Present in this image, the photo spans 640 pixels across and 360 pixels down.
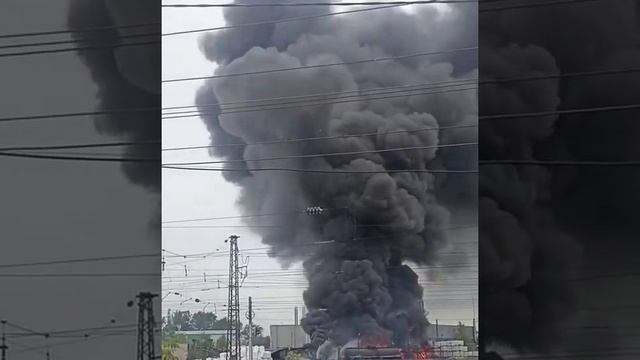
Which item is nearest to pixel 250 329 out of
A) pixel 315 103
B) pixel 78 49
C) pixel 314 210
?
pixel 314 210

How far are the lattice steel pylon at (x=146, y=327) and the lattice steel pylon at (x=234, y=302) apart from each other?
26cm

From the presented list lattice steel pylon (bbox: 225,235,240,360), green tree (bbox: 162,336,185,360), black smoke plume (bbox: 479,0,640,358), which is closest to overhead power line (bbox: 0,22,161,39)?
lattice steel pylon (bbox: 225,235,240,360)

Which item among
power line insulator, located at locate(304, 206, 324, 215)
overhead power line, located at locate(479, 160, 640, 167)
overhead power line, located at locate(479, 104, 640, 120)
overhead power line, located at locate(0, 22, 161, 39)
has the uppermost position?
overhead power line, located at locate(0, 22, 161, 39)

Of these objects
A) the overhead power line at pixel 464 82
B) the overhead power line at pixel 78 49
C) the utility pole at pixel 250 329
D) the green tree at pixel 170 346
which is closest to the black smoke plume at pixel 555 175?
the overhead power line at pixel 464 82

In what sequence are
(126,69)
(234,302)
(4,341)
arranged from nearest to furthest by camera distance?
(4,341) → (126,69) → (234,302)

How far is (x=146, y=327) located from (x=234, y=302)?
306 mm

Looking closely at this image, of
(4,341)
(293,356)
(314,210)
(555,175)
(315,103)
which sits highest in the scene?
(315,103)

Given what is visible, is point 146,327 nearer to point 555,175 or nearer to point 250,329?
point 250,329

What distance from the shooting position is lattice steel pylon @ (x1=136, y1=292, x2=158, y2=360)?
197 cm

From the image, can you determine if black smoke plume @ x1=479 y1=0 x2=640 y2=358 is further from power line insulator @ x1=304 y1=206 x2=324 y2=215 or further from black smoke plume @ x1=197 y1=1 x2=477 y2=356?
power line insulator @ x1=304 y1=206 x2=324 y2=215

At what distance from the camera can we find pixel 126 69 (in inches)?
79.3

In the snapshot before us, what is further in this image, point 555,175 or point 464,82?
point 464,82

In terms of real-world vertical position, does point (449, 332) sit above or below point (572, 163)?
below

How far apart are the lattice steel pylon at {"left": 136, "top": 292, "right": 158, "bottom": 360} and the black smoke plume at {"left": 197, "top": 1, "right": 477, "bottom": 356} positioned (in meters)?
0.43
